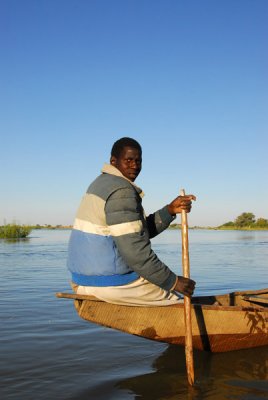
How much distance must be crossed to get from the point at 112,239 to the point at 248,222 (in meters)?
84.7

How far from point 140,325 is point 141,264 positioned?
0.88 m

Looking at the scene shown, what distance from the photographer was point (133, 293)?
13.9 ft

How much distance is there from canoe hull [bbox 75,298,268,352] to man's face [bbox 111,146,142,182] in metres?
1.30

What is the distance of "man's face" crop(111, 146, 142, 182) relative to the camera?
428cm

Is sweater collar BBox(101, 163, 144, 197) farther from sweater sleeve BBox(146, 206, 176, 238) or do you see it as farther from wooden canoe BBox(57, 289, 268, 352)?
wooden canoe BBox(57, 289, 268, 352)

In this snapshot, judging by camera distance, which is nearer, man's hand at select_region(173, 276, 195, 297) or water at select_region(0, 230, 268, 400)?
water at select_region(0, 230, 268, 400)

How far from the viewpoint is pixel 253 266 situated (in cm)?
1496

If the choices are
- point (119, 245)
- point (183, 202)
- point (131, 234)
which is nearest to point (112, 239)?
point (119, 245)

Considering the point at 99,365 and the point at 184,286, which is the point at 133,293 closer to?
the point at 184,286

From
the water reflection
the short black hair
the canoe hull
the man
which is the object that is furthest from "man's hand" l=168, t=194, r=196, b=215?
the water reflection

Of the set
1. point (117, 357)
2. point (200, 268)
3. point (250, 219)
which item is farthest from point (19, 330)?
point (250, 219)

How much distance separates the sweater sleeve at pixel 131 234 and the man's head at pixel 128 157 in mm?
358

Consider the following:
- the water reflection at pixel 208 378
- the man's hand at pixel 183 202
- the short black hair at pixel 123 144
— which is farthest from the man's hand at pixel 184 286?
the short black hair at pixel 123 144

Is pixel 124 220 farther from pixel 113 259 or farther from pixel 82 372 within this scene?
pixel 82 372
